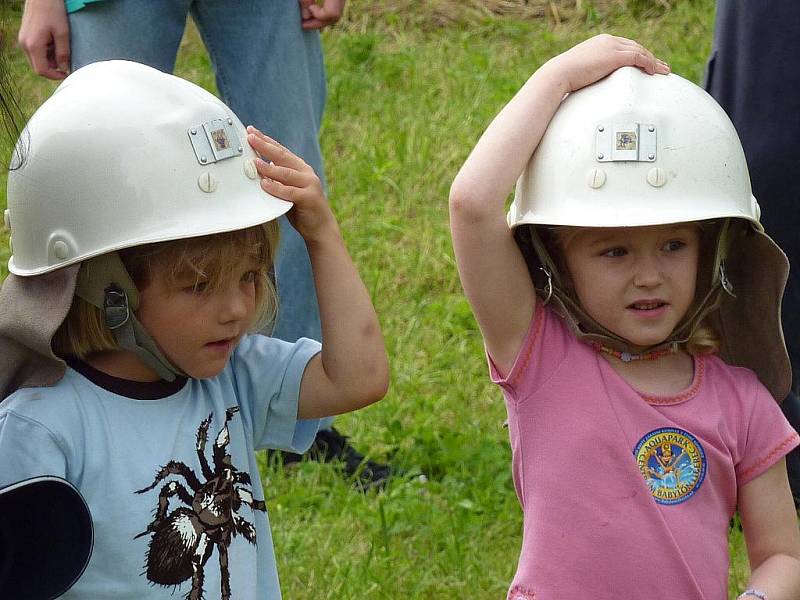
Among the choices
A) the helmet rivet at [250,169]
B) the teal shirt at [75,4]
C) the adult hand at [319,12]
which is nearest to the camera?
the helmet rivet at [250,169]

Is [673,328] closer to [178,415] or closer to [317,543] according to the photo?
[178,415]

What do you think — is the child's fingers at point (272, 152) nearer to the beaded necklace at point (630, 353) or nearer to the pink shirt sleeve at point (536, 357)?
the pink shirt sleeve at point (536, 357)

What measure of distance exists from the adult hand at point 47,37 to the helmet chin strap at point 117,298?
1.37 meters

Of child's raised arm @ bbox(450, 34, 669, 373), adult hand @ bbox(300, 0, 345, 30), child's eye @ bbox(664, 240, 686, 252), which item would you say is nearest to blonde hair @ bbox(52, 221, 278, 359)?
child's raised arm @ bbox(450, 34, 669, 373)

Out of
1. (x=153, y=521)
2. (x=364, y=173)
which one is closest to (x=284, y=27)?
(x=153, y=521)

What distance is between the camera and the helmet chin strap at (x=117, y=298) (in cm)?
278

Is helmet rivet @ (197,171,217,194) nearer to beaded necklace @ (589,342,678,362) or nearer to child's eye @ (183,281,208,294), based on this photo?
child's eye @ (183,281,208,294)

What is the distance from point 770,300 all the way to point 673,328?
0.89 feet

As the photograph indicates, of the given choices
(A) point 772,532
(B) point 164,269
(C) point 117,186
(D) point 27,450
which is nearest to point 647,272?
(A) point 772,532

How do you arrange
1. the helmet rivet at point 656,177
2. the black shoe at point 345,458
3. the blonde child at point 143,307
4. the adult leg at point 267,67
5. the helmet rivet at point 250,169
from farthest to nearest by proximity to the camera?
A: the black shoe at point 345,458
the adult leg at point 267,67
the helmet rivet at point 656,177
the helmet rivet at point 250,169
the blonde child at point 143,307

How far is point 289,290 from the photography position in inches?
181

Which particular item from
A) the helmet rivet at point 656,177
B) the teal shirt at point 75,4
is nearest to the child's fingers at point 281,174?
the helmet rivet at point 656,177

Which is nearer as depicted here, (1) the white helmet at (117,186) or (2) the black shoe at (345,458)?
(1) the white helmet at (117,186)

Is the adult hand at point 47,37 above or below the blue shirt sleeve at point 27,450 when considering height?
above
